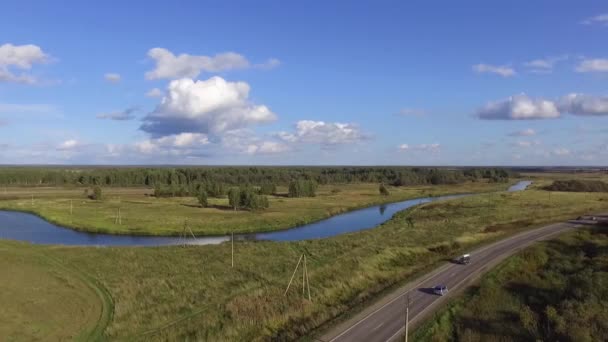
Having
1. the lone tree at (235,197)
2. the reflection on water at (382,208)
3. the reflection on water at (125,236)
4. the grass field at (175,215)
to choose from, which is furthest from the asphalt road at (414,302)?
the lone tree at (235,197)

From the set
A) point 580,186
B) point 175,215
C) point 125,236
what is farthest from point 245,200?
point 580,186

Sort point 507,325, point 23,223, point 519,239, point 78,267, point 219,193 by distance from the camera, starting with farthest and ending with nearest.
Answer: point 219,193, point 23,223, point 519,239, point 78,267, point 507,325

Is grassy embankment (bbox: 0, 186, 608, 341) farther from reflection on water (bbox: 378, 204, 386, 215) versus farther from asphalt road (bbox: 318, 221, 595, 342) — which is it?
reflection on water (bbox: 378, 204, 386, 215)

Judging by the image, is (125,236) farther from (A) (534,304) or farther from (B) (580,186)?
(B) (580,186)

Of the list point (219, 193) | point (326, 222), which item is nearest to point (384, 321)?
point (326, 222)

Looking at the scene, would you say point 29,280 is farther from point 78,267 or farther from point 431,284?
point 431,284
